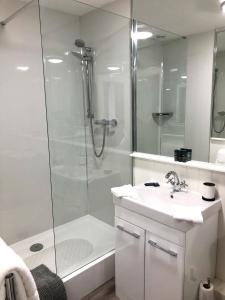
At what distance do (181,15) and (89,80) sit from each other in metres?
1.06

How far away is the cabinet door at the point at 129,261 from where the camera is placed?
1720 millimetres

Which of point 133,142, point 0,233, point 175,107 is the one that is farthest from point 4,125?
point 175,107

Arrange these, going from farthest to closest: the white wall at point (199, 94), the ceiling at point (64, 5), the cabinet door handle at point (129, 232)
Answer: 1. the ceiling at point (64, 5)
2. the white wall at point (199, 94)
3. the cabinet door handle at point (129, 232)

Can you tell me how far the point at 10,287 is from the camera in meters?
0.89

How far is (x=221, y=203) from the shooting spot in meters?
1.72

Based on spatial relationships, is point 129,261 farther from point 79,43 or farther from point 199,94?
point 79,43

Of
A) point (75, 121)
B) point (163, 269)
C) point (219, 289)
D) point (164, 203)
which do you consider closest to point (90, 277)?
point (163, 269)

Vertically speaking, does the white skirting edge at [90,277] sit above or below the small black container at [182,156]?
below

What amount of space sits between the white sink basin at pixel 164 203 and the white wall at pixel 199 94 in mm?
375

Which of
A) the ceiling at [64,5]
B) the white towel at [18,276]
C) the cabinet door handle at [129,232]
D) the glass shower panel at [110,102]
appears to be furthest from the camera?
the glass shower panel at [110,102]

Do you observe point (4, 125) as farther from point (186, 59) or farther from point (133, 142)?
point (186, 59)

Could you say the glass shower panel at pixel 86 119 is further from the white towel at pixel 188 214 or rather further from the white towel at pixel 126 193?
the white towel at pixel 188 214

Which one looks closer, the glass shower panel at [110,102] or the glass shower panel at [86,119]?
the glass shower panel at [86,119]

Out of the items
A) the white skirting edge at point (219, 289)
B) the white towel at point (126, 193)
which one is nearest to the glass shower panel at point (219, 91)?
the white towel at point (126, 193)
